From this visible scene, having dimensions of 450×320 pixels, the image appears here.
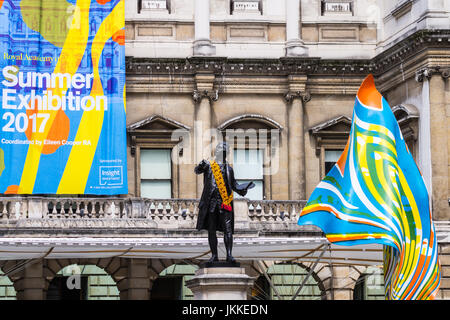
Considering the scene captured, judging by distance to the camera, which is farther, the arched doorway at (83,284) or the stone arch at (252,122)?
the stone arch at (252,122)

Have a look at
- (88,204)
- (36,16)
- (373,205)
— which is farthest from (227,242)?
(36,16)

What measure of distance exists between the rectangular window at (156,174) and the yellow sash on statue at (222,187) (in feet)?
43.7

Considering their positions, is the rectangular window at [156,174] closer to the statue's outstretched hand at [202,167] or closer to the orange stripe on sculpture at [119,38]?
the orange stripe on sculpture at [119,38]

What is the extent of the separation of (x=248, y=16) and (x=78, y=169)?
6587mm

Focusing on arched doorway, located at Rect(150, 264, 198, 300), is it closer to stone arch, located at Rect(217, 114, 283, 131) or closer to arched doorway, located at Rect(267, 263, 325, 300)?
arched doorway, located at Rect(267, 263, 325, 300)

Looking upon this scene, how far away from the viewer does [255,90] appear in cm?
3419

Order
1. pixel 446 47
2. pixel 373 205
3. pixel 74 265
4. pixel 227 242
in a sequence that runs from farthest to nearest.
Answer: pixel 74 265
pixel 446 47
pixel 373 205
pixel 227 242

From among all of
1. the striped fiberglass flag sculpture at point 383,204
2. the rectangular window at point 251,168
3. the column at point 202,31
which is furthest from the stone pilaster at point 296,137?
the striped fiberglass flag sculpture at point 383,204

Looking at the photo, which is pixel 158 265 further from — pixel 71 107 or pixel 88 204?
pixel 71 107

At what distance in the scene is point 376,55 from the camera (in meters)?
34.1

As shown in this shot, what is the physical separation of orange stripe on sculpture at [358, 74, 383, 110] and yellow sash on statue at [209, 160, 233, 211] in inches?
149

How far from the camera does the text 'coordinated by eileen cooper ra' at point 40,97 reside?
32219 millimetres

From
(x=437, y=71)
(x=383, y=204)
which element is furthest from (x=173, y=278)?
(x=383, y=204)

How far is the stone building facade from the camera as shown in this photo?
33.2 meters
